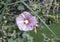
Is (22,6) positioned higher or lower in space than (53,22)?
higher

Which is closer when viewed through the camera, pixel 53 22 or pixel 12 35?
pixel 12 35

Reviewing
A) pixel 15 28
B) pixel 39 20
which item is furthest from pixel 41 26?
pixel 15 28

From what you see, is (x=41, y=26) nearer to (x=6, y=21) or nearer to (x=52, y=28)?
(x=52, y=28)

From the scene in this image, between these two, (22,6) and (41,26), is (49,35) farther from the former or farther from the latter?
(22,6)

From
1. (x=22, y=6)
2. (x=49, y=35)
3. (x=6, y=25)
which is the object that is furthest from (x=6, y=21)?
(x=49, y=35)

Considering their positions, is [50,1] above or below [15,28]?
above

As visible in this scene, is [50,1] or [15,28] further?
[50,1]
